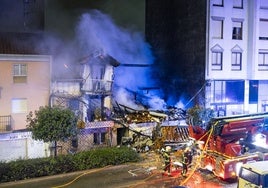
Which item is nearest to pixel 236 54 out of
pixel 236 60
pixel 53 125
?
pixel 236 60

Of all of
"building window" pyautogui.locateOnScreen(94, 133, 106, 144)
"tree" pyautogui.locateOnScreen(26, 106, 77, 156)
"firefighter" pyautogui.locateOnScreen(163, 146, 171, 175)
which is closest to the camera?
"firefighter" pyautogui.locateOnScreen(163, 146, 171, 175)

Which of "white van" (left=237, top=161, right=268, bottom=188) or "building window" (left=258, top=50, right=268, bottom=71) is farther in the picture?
"building window" (left=258, top=50, right=268, bottom=71)

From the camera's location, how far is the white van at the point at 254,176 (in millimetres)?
13781

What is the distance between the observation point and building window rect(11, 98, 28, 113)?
26.7 metres

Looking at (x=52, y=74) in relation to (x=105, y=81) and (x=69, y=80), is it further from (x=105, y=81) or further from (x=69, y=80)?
(x=105, y=81)

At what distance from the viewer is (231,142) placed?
62.2 feet

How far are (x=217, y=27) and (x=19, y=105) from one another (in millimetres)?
18332

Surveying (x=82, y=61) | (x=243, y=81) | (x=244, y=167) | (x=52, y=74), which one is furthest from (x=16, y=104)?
(x=243, y=81)

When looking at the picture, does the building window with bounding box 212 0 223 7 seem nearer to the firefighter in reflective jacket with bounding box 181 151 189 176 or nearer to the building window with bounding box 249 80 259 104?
the building window with bounding box 249 80 259 104

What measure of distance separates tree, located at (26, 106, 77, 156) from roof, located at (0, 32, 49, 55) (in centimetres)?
750

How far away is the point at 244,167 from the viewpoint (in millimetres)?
14680

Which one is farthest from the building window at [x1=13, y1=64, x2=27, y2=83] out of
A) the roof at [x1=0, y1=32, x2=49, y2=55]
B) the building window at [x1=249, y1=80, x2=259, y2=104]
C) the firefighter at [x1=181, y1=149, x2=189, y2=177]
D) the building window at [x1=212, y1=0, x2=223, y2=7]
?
the building window at [x1=249, y1=80, x2=259, y2=104]

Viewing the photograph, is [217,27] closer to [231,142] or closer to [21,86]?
[231,142]

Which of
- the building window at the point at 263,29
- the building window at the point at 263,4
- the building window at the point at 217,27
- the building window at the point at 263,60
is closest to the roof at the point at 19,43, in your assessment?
the building window at the point at 217,27
